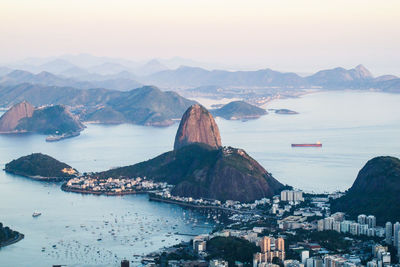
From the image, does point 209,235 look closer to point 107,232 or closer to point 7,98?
point 107,232

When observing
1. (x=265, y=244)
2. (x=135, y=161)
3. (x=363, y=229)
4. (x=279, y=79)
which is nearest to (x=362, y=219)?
(x=363, y=229)

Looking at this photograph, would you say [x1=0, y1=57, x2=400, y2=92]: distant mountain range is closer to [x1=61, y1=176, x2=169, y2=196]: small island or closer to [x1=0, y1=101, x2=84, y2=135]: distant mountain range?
[x1=0, y1=101, x2=84, y2=135]: distant mountain range

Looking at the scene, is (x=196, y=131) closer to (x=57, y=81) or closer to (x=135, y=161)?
(x=135, y=161)

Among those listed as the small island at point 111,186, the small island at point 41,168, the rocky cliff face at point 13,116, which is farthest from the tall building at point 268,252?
the rocky cliff face at point 13,116

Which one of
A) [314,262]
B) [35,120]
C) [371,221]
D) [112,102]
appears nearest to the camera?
[314,262]

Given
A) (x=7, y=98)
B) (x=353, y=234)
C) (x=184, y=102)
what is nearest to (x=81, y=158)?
(x=353, y=234)

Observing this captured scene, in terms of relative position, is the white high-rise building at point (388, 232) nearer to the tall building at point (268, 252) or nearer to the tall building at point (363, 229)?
the tall building at point (363, 229)
